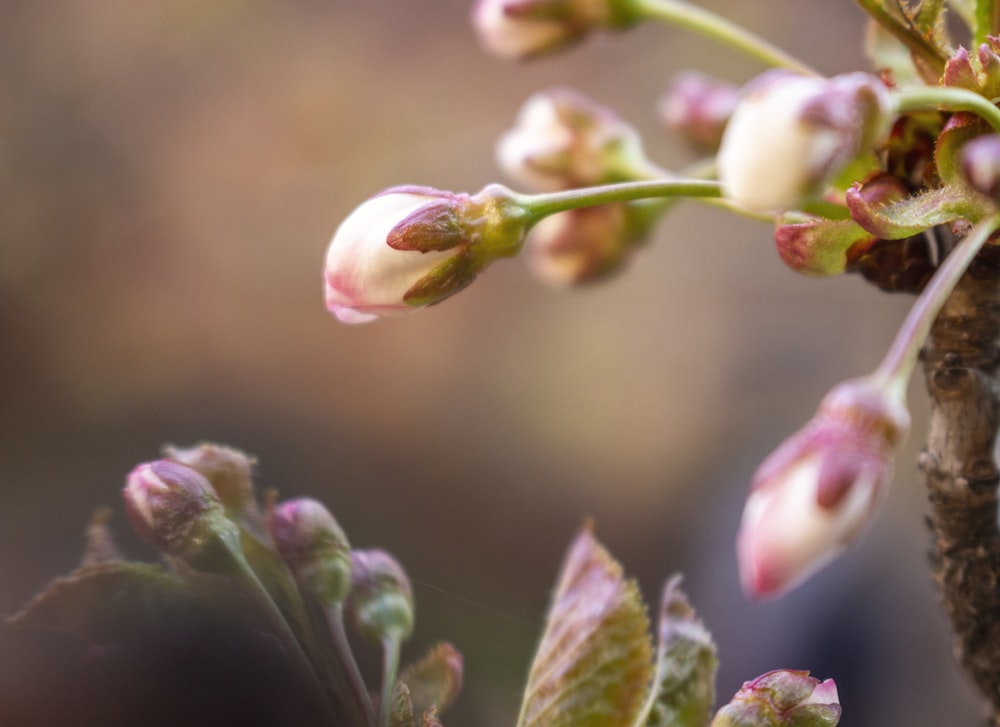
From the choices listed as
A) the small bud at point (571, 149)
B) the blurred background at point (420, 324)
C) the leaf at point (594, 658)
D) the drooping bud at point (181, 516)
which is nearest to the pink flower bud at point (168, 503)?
the drooping bud at point (181, 516)

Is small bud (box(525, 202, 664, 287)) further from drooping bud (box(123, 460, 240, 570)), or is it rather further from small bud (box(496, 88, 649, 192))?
drooping bud (box(123, 460, 240, 570))

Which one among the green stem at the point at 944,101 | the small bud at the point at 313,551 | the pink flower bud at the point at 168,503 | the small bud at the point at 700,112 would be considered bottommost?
the small bud at the point at 313,551

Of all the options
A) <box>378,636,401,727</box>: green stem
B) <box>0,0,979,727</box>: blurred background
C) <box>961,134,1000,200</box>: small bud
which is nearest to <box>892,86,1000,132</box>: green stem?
<box>961,134,1000,200</box>: small bud

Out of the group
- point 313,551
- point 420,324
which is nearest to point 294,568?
point 313,551

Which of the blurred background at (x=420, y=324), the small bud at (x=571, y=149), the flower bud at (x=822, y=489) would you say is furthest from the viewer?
the blurred background at (x=420, y=324)

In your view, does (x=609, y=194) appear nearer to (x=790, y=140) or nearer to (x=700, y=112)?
(x=790, y=140)

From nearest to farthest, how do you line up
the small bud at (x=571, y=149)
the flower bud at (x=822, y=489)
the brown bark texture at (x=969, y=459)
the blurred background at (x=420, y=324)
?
the flower bud at (x=822, y=489) → the brown bark texture at (x=969, y=459) → the small bud at (x=571, y=149) → the blurred background at (x=420, y=324)

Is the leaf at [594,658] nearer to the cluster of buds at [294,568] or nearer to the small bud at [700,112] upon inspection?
the cluster of buds at [294,568]
